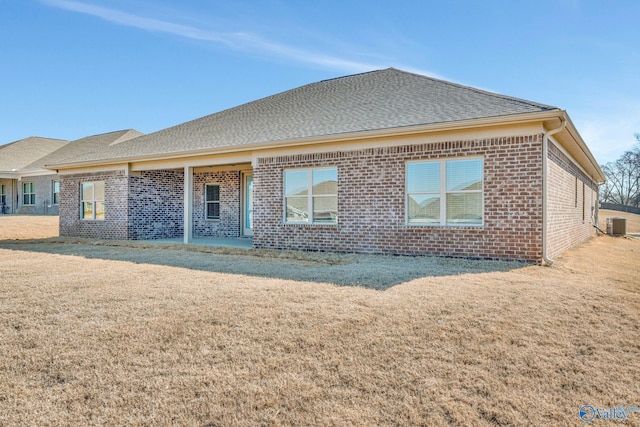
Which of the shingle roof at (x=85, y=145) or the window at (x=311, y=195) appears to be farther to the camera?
the shingle roof at (x=85, y=145)

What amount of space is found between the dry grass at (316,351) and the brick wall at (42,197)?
2342cm

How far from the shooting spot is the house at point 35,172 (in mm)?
26281

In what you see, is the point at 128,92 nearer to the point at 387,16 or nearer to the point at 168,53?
the point at 168,53

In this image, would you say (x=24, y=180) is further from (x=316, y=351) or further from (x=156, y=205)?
(x=316, y=351)

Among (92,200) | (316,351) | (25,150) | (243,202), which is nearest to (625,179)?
(243,202)

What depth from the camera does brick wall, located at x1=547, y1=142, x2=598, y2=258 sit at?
923 cm

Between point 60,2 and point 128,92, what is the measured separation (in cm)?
975

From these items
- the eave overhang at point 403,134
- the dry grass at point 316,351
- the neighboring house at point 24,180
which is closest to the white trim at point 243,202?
the eave overhang at point 403,134

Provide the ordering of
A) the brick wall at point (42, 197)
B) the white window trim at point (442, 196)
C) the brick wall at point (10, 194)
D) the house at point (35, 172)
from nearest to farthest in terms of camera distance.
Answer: the white window trim at point (442, 196) → the brick wall at point (42, 197) → the house at point (35, 172) → the brick wall at point (10, 194)

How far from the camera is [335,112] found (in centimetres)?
1198

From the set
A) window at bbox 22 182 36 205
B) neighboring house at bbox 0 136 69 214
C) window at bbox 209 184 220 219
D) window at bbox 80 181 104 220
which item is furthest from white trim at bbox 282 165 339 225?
window at bbox 22 182 36 205

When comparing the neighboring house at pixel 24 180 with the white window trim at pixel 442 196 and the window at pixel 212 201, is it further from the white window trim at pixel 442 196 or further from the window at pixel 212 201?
the white window trim at pixel 442 196

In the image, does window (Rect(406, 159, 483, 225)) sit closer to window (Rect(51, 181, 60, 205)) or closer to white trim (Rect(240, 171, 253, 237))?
white trim (Rect(240, 171, 253, 237))

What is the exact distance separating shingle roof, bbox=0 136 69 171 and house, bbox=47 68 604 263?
667 inches
